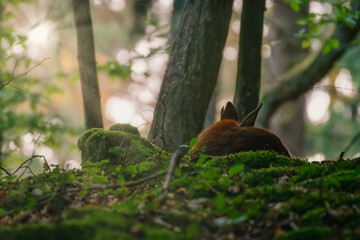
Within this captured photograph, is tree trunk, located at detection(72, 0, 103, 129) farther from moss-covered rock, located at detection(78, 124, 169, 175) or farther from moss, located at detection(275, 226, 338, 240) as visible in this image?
moss, located at detection(275, 226, 338, 240)

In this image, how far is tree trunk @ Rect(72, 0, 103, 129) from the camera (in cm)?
586

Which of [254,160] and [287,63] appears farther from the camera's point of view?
[287,63]

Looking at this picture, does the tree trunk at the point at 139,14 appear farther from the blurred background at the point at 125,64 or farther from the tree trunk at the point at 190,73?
the tree trunk at the point at 190,73

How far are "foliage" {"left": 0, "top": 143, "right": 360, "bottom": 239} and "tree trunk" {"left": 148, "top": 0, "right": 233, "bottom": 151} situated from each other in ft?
6.42

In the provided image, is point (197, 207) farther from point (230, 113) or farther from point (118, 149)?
point (230, 113)

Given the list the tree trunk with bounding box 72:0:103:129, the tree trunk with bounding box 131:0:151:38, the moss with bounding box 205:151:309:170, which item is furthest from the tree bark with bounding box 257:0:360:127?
the tree trunk with bounding box 72:0:103:129

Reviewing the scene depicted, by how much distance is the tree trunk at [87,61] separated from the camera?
5.86 metres

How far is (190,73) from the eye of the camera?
232 inches

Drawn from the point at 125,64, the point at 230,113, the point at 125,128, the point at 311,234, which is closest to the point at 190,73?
the point at 230,113

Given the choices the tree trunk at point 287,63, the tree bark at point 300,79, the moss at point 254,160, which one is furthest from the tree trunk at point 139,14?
the moss at point 254,160

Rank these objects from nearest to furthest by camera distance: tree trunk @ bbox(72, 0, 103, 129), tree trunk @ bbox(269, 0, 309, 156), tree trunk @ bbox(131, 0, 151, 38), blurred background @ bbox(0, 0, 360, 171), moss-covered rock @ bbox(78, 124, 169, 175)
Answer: moss-covered rock @ bbox(78, 124, 169, 175) < tree trunk @ bbox(72, 0, 103, 129) < blurred background @ bbox(0, 0, 360, 171) < tree trunk @ bbox(131, 0, 151, 38) < tree trunk @ bbox(269, 0, 309, 156)

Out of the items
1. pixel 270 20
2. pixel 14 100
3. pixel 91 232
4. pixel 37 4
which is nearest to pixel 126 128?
pixel 91 232

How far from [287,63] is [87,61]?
9115 millimetres

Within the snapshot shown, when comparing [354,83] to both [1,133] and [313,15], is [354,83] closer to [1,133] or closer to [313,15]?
[313,15]
